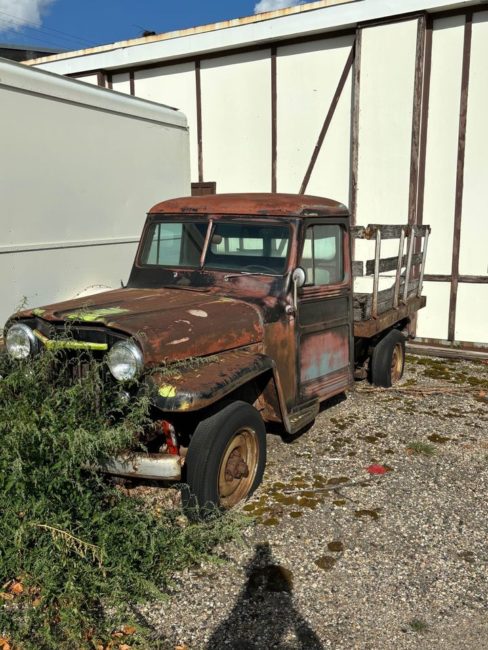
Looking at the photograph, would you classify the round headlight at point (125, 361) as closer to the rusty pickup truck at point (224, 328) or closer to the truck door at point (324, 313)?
the rusty pickup truck at point (224, 328)

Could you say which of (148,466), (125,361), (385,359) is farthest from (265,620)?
(385,359)

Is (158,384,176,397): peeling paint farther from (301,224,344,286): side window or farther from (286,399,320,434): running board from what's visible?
(301,224,344,286): side window

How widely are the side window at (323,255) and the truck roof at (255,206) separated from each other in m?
0.14

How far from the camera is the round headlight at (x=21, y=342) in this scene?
143 inches

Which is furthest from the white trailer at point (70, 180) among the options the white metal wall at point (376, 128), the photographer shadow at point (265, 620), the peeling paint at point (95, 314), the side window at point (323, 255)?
the photographer shadow at point (265, 620)

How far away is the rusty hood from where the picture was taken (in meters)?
3.32

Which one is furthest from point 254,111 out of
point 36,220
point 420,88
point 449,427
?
point 449,427

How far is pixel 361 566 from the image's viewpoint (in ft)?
10.3

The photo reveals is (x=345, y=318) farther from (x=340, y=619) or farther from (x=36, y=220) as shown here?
(x=36, y=220)

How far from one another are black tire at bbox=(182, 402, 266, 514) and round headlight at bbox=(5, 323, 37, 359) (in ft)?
4.05

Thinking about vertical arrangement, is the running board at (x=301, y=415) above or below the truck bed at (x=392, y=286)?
below

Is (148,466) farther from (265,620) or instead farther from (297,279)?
(297,279)

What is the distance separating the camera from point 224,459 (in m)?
3.48

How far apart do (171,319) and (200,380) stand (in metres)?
0.51
